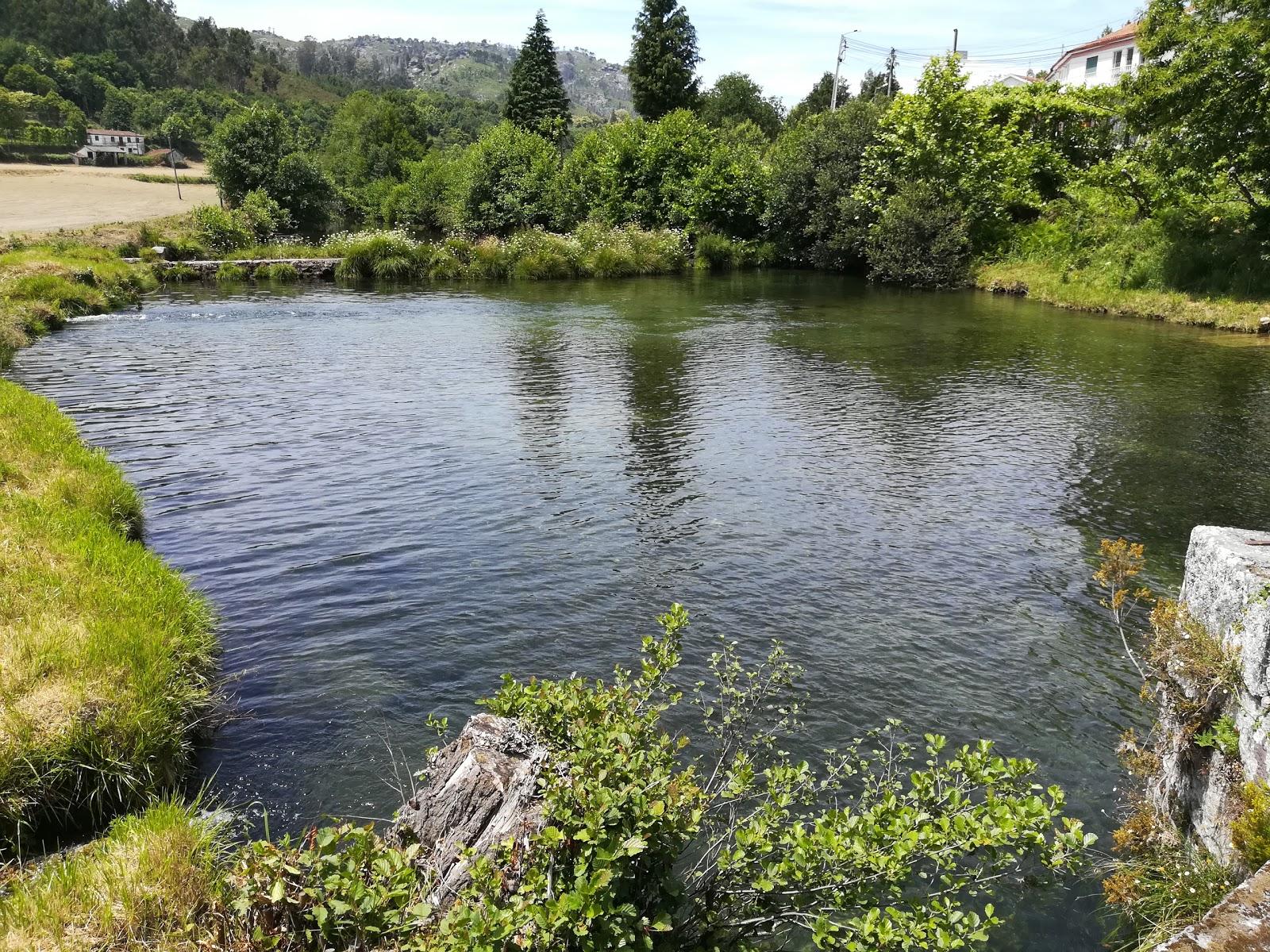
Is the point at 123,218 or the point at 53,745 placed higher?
the point at 123,218

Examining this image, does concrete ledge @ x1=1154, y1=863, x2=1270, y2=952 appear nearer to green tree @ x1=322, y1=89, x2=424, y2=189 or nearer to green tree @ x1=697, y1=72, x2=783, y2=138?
green tree @ x1=322, y1=89, x2=424, y2=189

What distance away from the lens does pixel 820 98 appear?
9944 cm

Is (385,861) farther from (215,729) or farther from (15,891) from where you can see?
(215,729)

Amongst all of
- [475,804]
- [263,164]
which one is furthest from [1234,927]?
[263,164]

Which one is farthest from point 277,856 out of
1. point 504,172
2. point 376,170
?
point 376,170

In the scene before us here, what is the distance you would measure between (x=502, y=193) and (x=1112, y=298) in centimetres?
3950

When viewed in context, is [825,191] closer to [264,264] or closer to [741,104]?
[264,264]

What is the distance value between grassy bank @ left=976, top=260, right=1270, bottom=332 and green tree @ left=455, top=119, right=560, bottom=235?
30.2 metres

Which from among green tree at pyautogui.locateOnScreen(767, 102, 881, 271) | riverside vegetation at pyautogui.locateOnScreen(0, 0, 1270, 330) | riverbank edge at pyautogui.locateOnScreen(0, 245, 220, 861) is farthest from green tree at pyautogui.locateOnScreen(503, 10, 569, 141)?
riverbank edge at pyautogui.locateOnScreen(0, 245, 220, 861)

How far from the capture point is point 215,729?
7.83m

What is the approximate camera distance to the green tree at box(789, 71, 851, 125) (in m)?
96.3

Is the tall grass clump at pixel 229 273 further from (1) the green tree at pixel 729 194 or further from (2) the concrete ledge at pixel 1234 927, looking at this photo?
(2) the concrete ledge at pixel 1234 927

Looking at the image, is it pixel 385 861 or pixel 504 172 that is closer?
pixel 385 861

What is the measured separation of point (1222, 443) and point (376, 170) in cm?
8519
